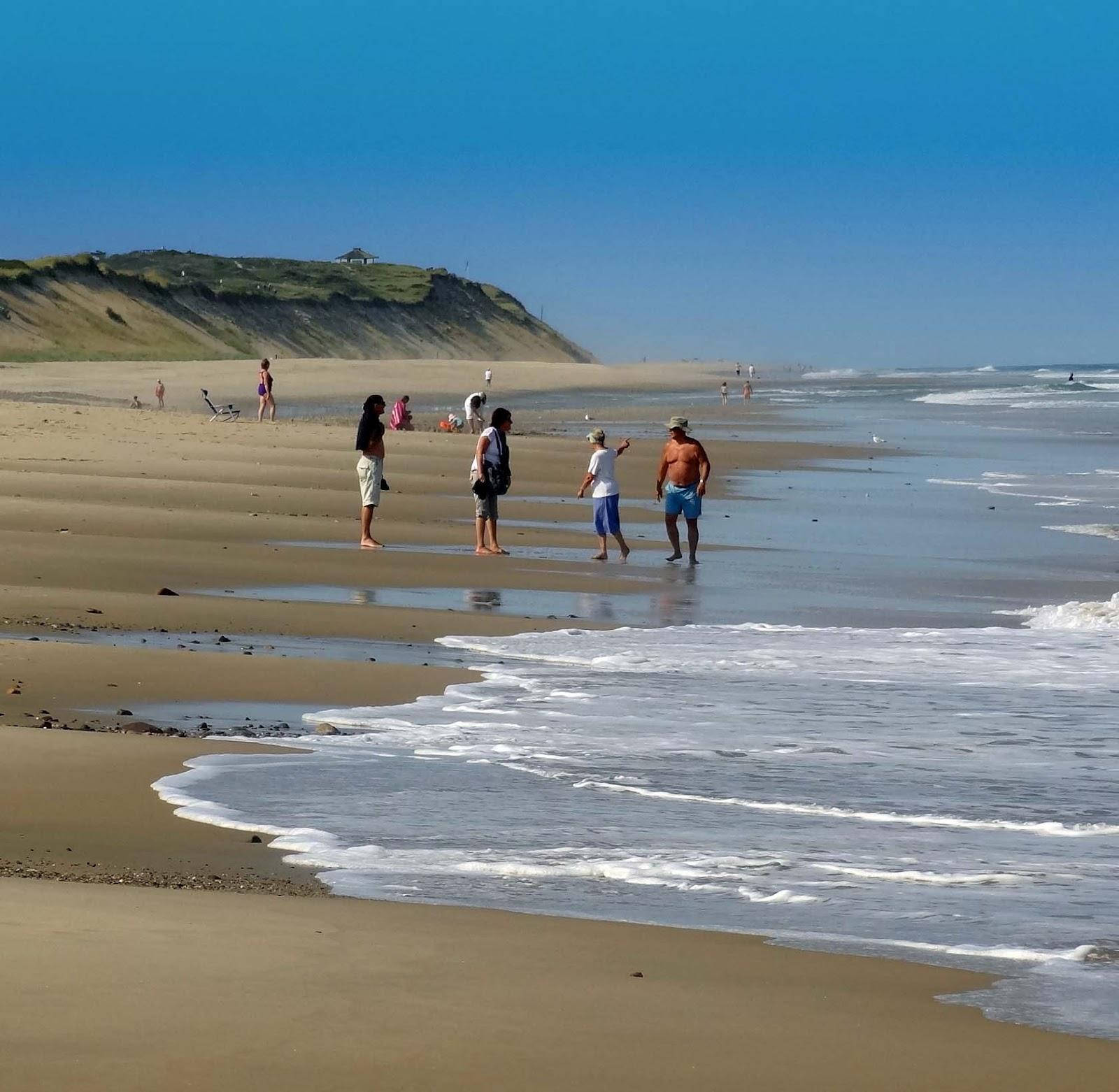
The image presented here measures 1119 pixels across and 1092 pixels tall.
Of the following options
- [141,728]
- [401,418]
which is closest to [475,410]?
[401,418]

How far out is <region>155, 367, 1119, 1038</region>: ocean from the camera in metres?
5.25

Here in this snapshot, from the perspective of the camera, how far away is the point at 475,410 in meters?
28.6

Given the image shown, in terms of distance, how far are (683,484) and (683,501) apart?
19cm

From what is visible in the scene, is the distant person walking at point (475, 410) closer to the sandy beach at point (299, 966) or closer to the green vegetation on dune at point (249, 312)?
the sandy beach at point (299, 966)

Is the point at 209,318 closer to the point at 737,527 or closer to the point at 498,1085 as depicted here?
the point at 737,527

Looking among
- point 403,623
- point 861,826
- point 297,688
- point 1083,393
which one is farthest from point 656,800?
point 1083,393

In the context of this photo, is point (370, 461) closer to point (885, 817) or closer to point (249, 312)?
point (885, 817)

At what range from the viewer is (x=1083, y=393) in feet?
281

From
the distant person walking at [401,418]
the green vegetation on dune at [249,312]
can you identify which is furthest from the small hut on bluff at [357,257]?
the distant person walking at [401,418]

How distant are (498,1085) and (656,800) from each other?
11.0 ft

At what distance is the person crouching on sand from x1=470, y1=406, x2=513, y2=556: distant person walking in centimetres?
91

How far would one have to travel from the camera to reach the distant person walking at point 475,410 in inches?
989

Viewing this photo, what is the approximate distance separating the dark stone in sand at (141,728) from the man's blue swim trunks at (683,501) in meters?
9.49

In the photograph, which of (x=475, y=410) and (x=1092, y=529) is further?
(x=475, y=410)
